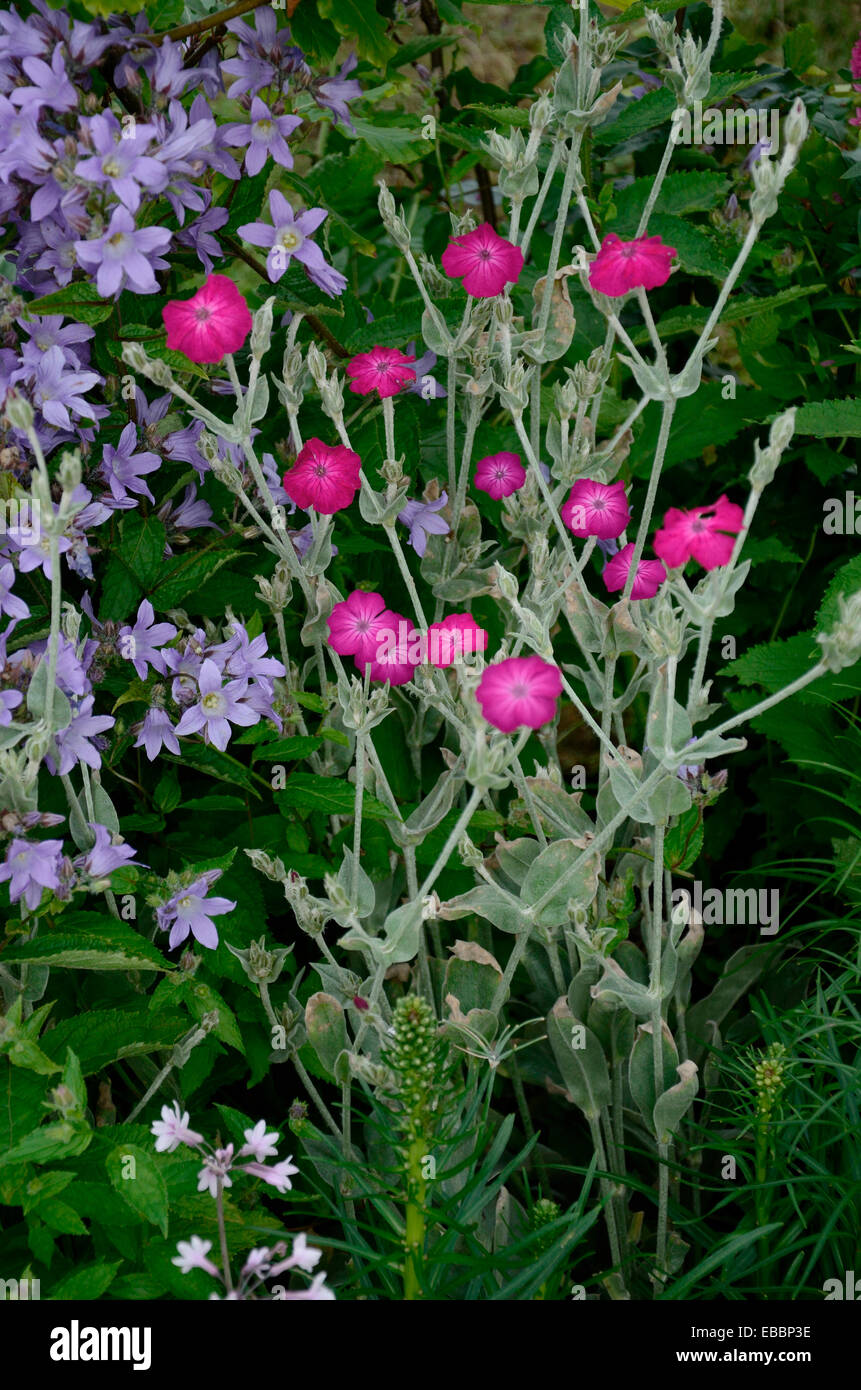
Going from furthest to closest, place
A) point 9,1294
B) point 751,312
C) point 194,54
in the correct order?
point 751,312 → point 194,54 → point 9,1294

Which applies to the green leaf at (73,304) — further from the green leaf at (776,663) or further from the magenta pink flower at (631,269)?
the green leaf at (776,663)

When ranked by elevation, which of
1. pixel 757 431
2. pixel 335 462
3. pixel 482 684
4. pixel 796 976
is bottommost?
pixel 796 976

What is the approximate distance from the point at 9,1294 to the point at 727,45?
2.04m

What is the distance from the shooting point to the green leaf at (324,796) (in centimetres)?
131

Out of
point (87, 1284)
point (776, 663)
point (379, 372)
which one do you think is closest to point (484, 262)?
point (379, 372)

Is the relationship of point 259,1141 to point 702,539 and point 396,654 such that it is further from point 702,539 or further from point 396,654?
point 702,539

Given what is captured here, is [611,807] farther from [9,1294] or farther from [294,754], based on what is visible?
[9,1294]

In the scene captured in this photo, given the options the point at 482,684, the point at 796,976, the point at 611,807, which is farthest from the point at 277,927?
the point at 482,684

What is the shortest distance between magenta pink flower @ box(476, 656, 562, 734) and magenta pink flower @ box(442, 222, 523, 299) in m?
0.48

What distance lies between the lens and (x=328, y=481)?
1251 millimetres

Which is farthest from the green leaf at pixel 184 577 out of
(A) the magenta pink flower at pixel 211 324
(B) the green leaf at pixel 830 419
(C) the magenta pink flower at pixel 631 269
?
(B) the green leaf at pixel 830 419

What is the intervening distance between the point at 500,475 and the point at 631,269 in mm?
389

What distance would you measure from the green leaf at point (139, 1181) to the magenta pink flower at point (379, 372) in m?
0.77

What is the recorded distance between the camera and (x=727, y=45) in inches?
81.5
